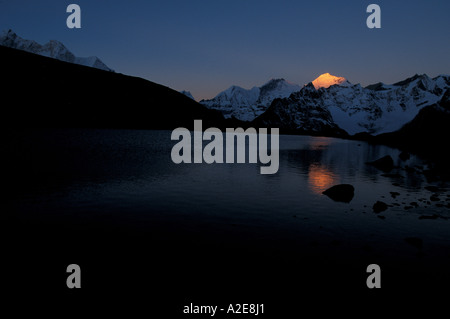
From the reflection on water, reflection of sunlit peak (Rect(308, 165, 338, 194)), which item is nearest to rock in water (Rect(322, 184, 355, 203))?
the reflection on water

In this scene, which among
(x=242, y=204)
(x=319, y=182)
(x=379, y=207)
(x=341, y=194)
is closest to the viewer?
(x=379, y=207)

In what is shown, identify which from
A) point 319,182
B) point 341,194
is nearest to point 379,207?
point 341,194

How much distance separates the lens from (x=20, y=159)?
52000 millimetres

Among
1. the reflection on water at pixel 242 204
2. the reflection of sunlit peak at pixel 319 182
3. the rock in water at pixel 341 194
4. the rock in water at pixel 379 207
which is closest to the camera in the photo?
the reflection on water at pixel 242 204

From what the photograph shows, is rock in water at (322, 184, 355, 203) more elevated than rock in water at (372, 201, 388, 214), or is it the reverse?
rock in water at (322, 184, 355, 203)

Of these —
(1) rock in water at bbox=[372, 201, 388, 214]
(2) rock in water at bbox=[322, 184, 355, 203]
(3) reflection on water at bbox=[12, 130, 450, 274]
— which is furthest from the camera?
(2) rock in water at bbox=[322, 184, 355, 203]

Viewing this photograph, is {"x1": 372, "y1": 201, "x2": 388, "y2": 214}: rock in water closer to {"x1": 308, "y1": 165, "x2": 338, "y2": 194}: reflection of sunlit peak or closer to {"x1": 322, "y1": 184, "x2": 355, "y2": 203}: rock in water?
{"x1": 322, "y1": 184, "x2": 355, "y2": 203}: rock in water

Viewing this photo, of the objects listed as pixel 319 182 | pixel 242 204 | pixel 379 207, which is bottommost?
pixel 379 207

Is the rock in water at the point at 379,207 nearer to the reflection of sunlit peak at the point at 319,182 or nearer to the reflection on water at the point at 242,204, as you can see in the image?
the reflection on water at the point at 242,204

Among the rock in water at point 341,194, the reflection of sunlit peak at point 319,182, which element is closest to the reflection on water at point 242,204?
the reflection of sunlit peak at point 319,182

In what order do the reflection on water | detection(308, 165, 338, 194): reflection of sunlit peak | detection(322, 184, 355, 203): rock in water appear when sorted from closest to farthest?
the reflection on water
detection(322, 184, 355, 203): rock in water
detection(308, 165, 338, 194): reflection of sunlit peak

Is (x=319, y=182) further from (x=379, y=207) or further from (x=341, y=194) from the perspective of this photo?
(x=379, y=207)

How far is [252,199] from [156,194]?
422 inches
